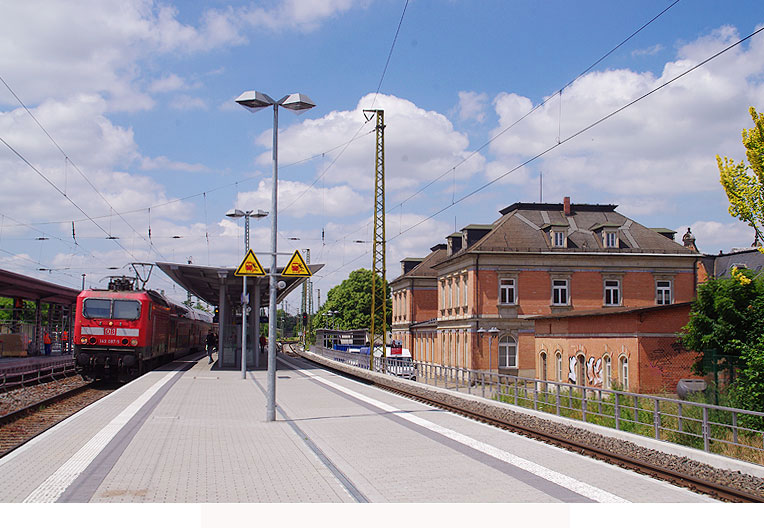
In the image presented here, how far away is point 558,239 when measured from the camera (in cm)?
4631

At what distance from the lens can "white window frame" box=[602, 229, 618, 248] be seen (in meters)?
47.0

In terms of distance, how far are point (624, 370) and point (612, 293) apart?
21187mm

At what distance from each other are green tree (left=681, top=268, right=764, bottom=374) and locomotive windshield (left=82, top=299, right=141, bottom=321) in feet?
62.3

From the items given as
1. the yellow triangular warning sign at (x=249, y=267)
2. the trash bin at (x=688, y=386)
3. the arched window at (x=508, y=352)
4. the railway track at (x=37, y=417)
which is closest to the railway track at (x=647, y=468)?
the yellow triangular warning sign at (x=249, y=267)

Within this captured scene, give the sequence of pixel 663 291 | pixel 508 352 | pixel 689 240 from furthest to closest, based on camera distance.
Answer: pixel 689 240, pixel 663 291, pixel 508 352

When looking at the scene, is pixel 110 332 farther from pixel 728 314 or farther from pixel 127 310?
pixel 728 314

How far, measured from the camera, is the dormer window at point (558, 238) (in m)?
46.1

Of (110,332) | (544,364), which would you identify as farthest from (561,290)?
(110,332)

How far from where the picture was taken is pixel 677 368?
25734 mm

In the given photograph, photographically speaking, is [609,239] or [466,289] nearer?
[466,289]

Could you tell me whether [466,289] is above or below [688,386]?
above

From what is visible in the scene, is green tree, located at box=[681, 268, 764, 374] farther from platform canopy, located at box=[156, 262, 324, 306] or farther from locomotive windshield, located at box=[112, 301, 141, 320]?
locomotive windshield, located at box=[112, 301, 141, 320]
